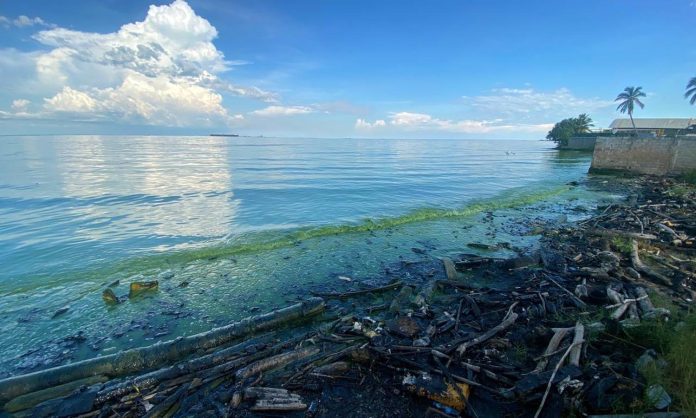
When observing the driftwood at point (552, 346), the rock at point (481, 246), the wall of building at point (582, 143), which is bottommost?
the rock at point (481, 246)

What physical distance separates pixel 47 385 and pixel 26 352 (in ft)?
8.28

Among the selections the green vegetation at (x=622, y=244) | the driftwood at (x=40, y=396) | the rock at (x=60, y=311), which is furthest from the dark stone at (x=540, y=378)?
the rock at (x=60, y=311)

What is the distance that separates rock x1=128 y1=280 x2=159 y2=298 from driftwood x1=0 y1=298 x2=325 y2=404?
13.1 feet

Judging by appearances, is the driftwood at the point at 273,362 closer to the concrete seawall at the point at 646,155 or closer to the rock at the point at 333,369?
the rock at the point at 333,369

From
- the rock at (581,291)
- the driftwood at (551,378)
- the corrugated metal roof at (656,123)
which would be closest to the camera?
the driftwood at (551,378)

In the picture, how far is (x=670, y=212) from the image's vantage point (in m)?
17.7

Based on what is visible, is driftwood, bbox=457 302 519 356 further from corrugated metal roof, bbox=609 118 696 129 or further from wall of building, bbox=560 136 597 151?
corrugated metal roof, bbox=609 118 696 129

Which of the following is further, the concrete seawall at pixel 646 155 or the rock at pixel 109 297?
the concrete seawall at pixel 646 155

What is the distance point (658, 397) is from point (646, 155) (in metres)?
43.5

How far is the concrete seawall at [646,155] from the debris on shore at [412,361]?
32.7 meters

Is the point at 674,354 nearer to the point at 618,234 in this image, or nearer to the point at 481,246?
the point at 481,246

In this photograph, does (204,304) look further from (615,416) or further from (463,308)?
(615,416)

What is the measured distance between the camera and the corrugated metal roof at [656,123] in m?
82.9

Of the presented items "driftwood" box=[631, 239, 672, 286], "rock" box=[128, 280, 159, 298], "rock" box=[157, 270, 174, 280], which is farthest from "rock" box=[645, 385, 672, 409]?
"rock" box=[157, 270, 174, 280]
